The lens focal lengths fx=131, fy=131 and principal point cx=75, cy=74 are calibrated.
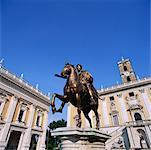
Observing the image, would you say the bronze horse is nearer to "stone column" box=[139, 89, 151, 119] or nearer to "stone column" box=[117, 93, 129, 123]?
"stone column" box=[117, 93, 129, 123]

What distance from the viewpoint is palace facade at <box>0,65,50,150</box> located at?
1903cm

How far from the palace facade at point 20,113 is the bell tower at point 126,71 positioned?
2255 centimetres

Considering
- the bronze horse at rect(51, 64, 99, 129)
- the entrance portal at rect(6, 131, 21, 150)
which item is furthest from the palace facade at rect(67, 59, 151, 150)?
the bronze horse at rect(51, 64, 99, 129)

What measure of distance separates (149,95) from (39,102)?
22.0m

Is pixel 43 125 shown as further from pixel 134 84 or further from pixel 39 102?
pixel 134 84

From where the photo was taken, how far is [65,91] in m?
4.55

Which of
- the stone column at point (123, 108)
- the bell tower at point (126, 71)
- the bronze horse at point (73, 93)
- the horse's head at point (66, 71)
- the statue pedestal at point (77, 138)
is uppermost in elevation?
the bell tower at point (126, 71)

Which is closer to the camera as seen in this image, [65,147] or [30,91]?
[65,147]

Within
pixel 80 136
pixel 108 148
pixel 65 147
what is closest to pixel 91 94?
pixel 80 136

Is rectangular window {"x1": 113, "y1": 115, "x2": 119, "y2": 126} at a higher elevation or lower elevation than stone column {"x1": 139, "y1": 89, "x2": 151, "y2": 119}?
lower

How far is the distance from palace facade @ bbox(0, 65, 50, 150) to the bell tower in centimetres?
2255

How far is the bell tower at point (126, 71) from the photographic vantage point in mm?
36306

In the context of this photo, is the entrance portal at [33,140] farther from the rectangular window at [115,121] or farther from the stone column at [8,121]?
the rectangular window at [115,121]

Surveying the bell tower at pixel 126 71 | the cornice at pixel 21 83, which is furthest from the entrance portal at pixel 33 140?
the bell tower at pixel 126 71
